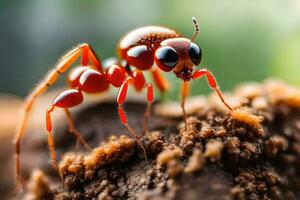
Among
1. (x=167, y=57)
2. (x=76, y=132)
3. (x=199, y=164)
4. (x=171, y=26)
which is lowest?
(x=199, y=164)

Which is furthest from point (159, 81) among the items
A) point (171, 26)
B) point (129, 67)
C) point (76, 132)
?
point (171, 26)

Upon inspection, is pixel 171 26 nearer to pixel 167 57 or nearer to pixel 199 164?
pixel 167 57

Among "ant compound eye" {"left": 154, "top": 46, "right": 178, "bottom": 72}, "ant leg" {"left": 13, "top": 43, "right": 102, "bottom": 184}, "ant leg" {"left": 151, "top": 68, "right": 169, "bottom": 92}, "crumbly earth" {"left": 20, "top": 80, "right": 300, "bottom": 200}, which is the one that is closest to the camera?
"crumbly earth" {"left": 20, "top": 80, "right": 300, "bottom": 200}

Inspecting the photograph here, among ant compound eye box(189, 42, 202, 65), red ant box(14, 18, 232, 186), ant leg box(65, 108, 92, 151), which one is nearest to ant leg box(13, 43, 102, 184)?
red ant box(14, 18, 232, 186)

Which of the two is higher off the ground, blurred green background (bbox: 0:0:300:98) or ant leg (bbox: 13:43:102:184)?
blurred green background (bbox: 0:0:300:98)

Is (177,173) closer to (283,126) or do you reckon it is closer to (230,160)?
(230,160)

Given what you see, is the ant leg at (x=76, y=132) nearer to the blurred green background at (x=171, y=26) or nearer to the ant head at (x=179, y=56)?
the ant head at (x=179, y=56)

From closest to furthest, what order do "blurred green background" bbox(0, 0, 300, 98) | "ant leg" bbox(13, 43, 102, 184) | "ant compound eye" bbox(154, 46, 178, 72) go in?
1. "ant compound eye" bbox(154, 46, 178, 72)
2. "ant leg" bbox(13, 43, 102, 184)
3. "blurred green background" bbox(0, 0, 300, 98)

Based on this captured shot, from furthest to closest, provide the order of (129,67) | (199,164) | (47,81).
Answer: (129,67), (47,81), (199,164)

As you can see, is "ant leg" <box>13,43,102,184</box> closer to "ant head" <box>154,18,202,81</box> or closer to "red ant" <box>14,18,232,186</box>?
"red ant" <box>14,18,232,186</box>
